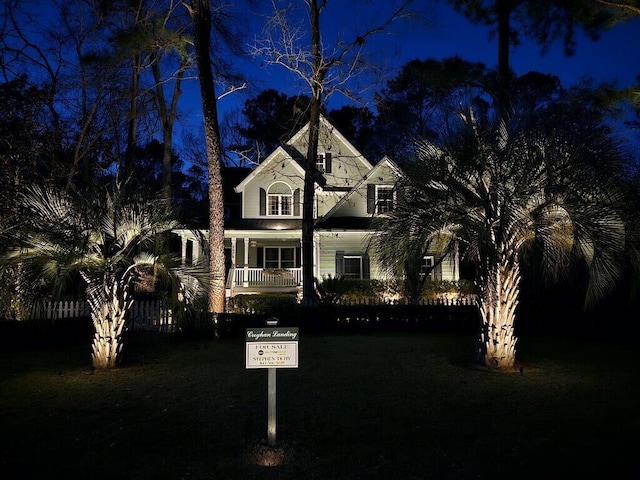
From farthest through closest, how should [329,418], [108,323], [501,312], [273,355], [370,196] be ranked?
1. [370,196]
2. [108,323]
3. [501,312]
4. [329,418]
5. [273,355]

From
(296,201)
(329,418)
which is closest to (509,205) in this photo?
(329,418)

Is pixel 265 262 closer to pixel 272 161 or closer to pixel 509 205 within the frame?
pixel 272 161

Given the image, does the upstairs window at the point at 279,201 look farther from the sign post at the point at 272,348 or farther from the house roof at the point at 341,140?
the sign post at the point at 272,348

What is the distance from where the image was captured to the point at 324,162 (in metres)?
28.7

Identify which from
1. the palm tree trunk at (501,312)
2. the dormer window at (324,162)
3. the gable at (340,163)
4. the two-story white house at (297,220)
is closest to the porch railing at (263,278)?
the two-story white house at (297,220)

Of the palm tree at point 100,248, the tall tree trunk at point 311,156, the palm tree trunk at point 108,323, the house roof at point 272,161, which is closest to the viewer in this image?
the palm tree at point 100,248

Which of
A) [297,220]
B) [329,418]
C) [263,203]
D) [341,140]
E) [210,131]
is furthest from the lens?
[341,140]

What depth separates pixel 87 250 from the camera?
1030 cm

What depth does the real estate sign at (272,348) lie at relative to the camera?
5.77 m

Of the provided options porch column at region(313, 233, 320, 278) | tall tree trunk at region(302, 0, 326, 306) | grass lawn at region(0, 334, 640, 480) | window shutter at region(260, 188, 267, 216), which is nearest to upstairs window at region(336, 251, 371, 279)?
porch column at region(313, 233, 320, 278)

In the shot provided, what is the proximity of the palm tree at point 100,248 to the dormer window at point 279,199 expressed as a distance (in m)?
17.1

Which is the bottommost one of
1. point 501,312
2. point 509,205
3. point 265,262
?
point 501,312

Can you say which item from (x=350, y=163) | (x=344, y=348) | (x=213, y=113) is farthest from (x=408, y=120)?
(x=344, y=348)

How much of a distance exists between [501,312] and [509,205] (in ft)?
6.91
